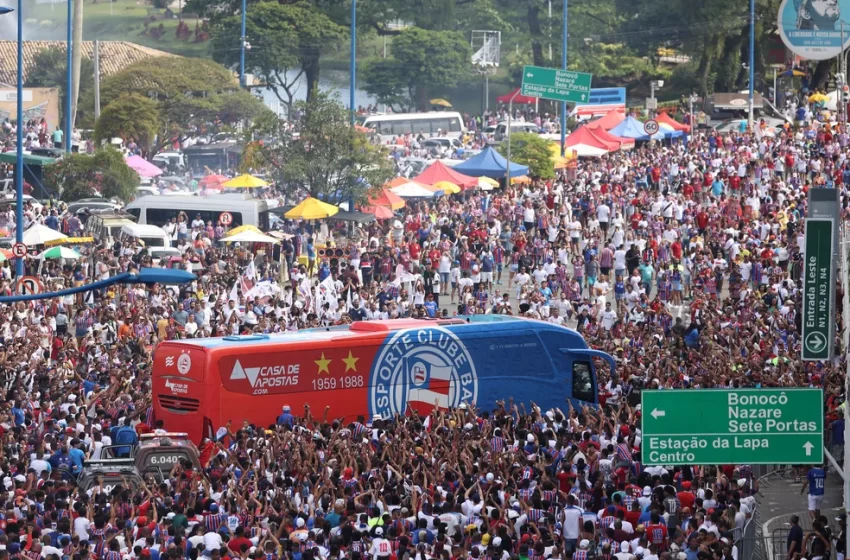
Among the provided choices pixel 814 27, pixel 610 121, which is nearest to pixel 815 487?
pixel 814 27

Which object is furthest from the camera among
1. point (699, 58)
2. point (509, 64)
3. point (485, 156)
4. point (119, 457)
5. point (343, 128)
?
point (509, 64)

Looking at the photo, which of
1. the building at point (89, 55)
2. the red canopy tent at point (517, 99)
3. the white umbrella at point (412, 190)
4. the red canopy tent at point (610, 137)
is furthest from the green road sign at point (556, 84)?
the building at point (89, 55)

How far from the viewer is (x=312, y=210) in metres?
39.1

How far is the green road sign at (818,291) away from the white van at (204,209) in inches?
980

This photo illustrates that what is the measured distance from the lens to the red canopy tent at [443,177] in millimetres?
44469

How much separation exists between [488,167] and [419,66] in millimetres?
32702

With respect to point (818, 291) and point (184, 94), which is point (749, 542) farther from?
point (184, 94)

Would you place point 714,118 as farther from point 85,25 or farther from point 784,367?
point 85,25

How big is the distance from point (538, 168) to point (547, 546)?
34.6 m

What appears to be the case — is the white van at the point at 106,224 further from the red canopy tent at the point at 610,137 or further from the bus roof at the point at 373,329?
the red canopy tent at the point at 610,137

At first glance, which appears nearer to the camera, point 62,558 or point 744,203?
point 62,558

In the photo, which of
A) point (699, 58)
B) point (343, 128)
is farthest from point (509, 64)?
point (343, 128)

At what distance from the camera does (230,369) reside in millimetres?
21391

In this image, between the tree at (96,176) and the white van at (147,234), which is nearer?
the white van at (147,234)
